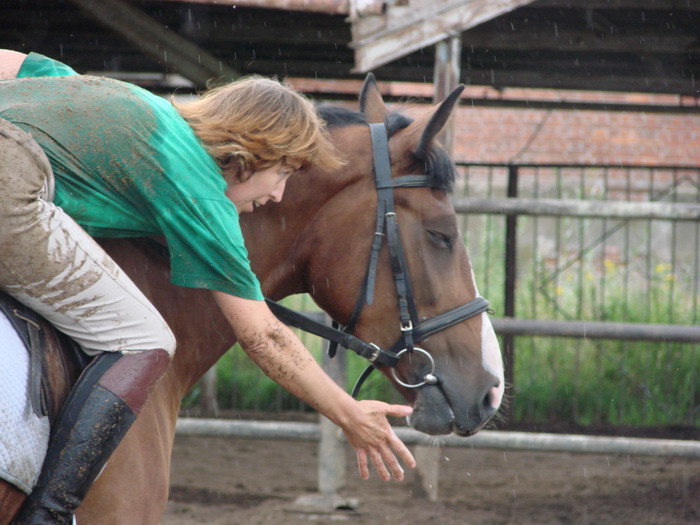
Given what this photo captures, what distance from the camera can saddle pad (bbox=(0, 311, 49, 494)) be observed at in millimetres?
1809

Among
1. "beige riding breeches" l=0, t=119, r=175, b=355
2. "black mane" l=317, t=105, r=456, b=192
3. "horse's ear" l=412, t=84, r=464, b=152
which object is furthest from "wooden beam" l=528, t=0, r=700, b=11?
"beige riding breeches" l=0, t=119, r=175, b=355

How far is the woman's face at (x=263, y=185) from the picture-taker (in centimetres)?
226

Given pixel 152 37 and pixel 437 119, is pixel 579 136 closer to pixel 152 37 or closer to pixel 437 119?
pixel 152 37

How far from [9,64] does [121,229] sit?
816mm

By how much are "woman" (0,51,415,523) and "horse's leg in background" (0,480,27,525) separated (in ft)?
0.09

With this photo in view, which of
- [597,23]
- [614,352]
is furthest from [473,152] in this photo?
[597,23]

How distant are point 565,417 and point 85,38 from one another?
201 inches

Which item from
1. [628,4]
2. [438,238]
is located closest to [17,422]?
[438,238]

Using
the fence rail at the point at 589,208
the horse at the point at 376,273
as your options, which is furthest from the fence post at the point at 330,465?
the horse at the point at 376,273

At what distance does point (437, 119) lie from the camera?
2.47m

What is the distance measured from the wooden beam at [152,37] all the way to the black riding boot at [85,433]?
3.03 meters

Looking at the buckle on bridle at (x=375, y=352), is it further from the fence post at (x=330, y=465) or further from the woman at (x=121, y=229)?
the fence post at (x=330, y=465)

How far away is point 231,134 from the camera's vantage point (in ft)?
7.12

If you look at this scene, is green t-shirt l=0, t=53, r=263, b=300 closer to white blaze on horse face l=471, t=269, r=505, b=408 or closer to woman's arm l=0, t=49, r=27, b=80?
woman's arm l=0, t=49, r=27, b=80
